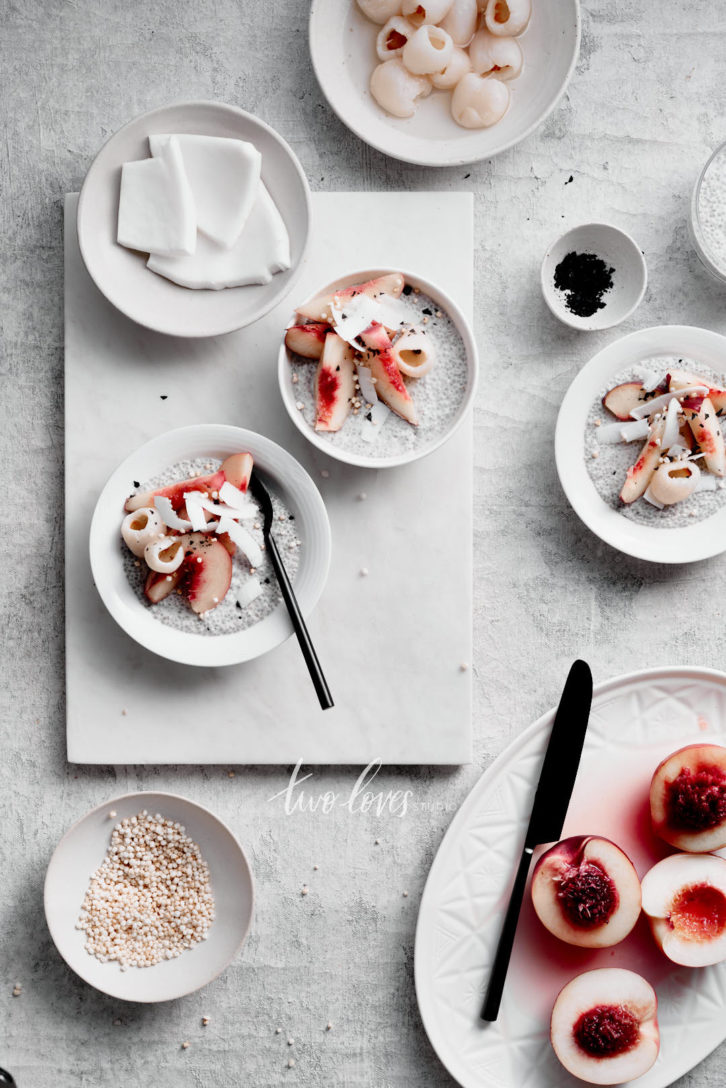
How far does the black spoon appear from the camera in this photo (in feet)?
3.98

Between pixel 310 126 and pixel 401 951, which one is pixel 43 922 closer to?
pixel 401 951

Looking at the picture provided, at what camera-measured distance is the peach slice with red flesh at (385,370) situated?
1.20 metres

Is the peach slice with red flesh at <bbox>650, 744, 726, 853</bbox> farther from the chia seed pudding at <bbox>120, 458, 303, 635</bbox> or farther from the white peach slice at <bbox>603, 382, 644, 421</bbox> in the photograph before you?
the chia seed pudding at <bbox>120, 458, 303, 635</bbox>

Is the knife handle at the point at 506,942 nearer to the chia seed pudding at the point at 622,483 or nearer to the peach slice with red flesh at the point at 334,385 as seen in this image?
the chia seed pudding at the point at 622,483

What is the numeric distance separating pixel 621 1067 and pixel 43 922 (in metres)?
0.85

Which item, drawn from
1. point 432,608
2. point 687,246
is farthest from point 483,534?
point 687,246

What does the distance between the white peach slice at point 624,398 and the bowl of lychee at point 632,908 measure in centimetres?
50

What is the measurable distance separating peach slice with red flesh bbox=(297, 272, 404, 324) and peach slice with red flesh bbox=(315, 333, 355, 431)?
0.12 feet

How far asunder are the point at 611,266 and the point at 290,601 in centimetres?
69

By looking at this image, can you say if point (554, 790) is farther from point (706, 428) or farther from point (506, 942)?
point (706, 428)

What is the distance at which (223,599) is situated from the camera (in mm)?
1241

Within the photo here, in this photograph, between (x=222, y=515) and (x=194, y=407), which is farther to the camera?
(x=194, y=407)

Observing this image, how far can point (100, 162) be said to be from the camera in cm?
123

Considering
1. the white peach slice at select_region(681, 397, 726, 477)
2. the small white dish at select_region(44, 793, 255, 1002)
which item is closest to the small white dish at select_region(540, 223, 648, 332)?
the white peach slice at select_region(681, 397, 726, 477)
